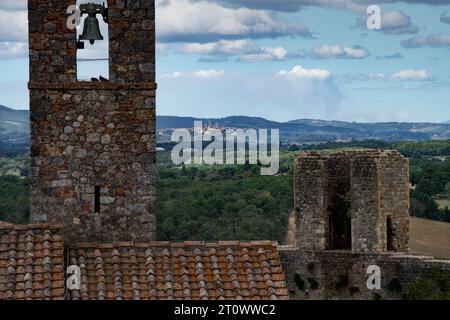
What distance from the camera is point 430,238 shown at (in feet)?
122

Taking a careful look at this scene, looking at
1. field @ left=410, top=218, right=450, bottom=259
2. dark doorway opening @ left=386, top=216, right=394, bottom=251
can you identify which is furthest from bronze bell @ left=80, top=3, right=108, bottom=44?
field @ left=410, top=218, right=450, bottom=259

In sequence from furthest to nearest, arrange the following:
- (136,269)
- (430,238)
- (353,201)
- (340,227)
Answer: (430,238)
(340,227)
(353,201)
(136,269)

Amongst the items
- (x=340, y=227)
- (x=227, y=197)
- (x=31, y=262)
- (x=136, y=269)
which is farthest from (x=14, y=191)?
(x=31, y=262)

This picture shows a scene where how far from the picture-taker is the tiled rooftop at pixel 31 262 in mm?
9594

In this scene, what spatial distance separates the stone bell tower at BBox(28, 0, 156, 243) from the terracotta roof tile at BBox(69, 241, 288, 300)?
2.86 ft

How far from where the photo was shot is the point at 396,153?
74.0ft

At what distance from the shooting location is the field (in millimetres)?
34219

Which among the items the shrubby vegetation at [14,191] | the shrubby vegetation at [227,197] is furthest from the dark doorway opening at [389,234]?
the shrubby vegetation at [14,191]

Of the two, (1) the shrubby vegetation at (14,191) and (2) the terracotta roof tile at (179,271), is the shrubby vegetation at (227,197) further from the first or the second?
(2) the terracotta roof tile at (179,271)

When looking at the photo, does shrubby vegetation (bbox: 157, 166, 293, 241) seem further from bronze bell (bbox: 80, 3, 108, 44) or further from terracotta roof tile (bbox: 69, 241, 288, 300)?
terracotta roof tile (bbox: 69, 241, 288, 300)

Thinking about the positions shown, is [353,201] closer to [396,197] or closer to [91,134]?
[396,197]

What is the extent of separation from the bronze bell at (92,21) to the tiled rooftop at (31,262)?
208 centimetres

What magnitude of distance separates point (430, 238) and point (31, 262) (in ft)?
93.6
